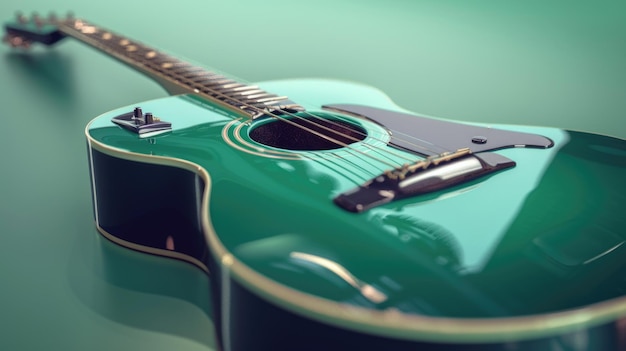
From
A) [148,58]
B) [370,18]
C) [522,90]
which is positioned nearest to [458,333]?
[148,58]

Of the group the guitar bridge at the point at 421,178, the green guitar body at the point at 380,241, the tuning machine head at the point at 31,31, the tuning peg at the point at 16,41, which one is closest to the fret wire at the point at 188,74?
the green guitar body at the point at 380,241

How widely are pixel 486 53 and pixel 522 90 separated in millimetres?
409

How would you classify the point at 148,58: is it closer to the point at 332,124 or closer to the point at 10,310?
the point at 332,124

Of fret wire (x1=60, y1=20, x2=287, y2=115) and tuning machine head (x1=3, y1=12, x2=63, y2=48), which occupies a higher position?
fret wire (x1=60, y1=20, x2=287, y2=115)

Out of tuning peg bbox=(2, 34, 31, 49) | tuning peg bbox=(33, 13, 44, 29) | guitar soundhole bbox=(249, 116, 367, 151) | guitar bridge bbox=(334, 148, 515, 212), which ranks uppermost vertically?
guitar bridge bbox=(334, 148, 515, 212)

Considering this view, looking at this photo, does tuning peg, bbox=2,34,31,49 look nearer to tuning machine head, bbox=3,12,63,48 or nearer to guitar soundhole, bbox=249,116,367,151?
tuning machine head, bbox=3,12,63,48

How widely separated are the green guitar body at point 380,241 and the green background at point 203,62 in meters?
0.15

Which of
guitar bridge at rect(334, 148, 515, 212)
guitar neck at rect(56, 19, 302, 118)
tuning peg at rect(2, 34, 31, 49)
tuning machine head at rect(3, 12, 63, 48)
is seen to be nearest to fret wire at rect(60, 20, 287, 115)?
guitar neck at rect(56, 19, 302, 118)

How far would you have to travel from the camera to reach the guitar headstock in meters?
2.21

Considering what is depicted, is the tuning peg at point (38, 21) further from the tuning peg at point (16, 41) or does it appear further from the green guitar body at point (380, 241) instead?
the green guitar body at point (380, 241)

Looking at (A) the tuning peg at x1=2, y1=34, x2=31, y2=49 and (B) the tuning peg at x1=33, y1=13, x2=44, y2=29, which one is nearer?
(B) the tuning peg at x1=33, y1=13, x2=44, y2=29

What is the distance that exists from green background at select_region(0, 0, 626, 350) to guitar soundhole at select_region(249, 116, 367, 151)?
0.28 metres

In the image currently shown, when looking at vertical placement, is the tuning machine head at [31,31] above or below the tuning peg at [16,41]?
above

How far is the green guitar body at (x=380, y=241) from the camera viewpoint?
63cm
